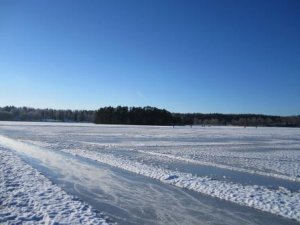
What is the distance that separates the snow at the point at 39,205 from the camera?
851cm

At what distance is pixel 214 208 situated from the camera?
10211 mm

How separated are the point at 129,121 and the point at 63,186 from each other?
5227 inches

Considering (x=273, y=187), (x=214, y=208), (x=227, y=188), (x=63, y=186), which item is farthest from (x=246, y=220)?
(x=63, y=186)

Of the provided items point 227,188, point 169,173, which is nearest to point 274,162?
point 169,173

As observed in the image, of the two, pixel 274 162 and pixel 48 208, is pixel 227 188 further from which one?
pixel 274 162

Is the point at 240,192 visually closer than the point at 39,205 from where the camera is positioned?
No

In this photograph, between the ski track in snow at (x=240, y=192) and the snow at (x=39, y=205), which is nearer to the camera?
the snow at (x=39, y=205)

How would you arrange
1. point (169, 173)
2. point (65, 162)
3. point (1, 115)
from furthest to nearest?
1. point (1, 115)
2. point (65, 162)
3. point (169, 173)

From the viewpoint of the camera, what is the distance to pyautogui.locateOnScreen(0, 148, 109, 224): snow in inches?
335

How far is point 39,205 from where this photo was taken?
32.2 ft

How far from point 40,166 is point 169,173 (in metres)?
6.78

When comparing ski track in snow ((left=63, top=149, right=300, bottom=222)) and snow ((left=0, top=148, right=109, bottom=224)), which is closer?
snow ((left=0, top=148, right=109, bottom=224))

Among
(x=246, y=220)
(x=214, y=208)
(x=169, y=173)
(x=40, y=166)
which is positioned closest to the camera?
(x=246, y=220)

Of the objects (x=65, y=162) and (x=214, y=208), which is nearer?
(x=214, y=208)
